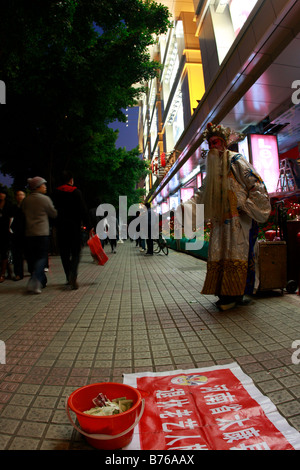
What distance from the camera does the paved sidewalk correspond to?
1.75 meters

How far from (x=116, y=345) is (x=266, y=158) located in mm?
8352

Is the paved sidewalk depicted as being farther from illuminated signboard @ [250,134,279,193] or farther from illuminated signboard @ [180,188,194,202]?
illuminated signboard @ [180,188,194,202]

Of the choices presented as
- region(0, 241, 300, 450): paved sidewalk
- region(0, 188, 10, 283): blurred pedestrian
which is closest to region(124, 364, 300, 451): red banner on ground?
region(0, 241, 300, 450): paved sidewalk

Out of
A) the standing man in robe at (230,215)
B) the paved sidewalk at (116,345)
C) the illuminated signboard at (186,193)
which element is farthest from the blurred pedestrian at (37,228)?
the illuminated signboard at (186,193)

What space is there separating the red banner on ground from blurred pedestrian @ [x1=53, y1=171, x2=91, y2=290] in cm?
378

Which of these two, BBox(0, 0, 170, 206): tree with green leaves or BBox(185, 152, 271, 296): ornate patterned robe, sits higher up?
BBox(0, 0, 170, 206): tree with green leaves

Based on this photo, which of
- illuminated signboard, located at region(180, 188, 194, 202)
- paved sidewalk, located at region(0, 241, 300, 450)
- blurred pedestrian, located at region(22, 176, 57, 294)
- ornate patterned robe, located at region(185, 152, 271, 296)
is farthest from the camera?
illuminated signboard, located at region(180, 188, 194, 202)

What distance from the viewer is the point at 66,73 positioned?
9523mm

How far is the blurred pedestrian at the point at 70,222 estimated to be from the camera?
5.61 metres

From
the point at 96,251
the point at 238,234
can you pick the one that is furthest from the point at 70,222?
the point at 238,234

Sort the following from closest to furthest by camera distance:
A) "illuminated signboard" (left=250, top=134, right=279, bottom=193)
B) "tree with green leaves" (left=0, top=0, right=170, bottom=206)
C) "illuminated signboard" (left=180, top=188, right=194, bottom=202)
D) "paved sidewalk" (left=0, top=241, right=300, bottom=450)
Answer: "paved sidewalk" (left=0, top=241, right=300, bottom=450) < "tree with green leaves" (left=0, top=0, right=170, bottom=206) < "illuminated signboard" (left=250, top=134, right=279, bottom=193) < "illuminated signboard" (left=180, top=188, right=194, bottom=202)

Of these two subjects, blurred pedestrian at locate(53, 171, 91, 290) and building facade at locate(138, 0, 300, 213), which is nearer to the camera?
blurred pedestrian at locate(53, 171, 91, 290)

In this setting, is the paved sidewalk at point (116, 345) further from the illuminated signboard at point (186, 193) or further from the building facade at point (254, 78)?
the illuminated signboard at point (186, 193)

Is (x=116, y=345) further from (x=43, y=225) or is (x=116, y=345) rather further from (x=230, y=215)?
(x=43, y=225)
